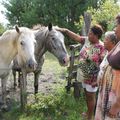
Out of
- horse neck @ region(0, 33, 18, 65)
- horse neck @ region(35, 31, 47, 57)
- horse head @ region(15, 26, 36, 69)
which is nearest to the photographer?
horse head @ region(15, 26, 36, 69)

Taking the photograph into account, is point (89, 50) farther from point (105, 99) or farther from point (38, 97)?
point (38, 97)

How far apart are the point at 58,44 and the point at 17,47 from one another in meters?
0.89

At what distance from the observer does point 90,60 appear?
491 cm

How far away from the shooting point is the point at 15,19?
23.0 meters

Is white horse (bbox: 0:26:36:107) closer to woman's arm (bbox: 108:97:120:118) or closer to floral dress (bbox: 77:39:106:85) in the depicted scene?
floral dress (bbox: 77:39:106:85)

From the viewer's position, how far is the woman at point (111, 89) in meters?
3.00

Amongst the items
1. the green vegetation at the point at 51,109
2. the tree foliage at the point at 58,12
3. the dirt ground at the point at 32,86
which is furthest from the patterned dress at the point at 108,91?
the tree foliage at the point at 58,12

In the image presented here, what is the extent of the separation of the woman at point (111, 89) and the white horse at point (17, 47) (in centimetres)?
212

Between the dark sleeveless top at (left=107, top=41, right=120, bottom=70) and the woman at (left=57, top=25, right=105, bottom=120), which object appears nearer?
the dark sleeveless top at (left=107, top=41, right=120, bottom=70)

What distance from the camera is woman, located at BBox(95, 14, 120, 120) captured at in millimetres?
2998

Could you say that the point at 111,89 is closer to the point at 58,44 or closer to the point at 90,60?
the point at 90,60

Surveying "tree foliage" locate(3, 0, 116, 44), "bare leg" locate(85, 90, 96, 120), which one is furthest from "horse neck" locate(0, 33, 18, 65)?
"tree foliage" locate(3, 0, 116, 44)

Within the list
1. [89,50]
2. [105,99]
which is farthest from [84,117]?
[105,99]

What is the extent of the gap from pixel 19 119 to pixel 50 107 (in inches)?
29.3
